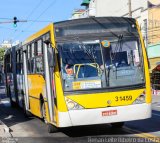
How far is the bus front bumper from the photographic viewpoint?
11.2m

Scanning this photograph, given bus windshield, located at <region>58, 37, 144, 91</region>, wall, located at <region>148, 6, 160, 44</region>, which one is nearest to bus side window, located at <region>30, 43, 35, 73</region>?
bus windshield, located at <region>58, 37, 144, 91</region>

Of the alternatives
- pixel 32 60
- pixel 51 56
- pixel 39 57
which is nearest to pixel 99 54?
pixel 51 56

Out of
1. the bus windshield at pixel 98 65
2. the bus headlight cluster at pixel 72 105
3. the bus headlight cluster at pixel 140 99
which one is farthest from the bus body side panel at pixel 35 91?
the bus headlight cluster at pixel 140 99

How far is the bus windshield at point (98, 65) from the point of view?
452 inches

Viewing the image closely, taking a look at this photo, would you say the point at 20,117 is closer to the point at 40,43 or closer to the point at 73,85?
the point at 40,43

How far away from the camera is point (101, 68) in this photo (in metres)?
11.6

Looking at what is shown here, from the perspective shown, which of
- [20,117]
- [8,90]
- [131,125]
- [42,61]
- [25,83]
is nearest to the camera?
[42,61]

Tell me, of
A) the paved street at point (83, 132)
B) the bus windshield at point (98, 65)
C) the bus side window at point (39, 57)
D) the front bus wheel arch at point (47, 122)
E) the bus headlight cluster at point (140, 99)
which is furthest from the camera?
the bus side window at point (39, 57)

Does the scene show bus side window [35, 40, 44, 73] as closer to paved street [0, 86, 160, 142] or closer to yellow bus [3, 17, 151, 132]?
yellow bus [3, 17, 151, 132]

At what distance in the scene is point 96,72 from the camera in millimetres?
11531

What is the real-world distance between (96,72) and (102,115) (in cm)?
105

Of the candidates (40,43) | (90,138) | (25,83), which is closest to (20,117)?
A: (25,83)

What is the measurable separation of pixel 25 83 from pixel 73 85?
5.68 metres

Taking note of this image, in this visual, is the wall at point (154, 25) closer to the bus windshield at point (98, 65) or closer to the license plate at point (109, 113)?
the bus windshield at point (98, 65)
